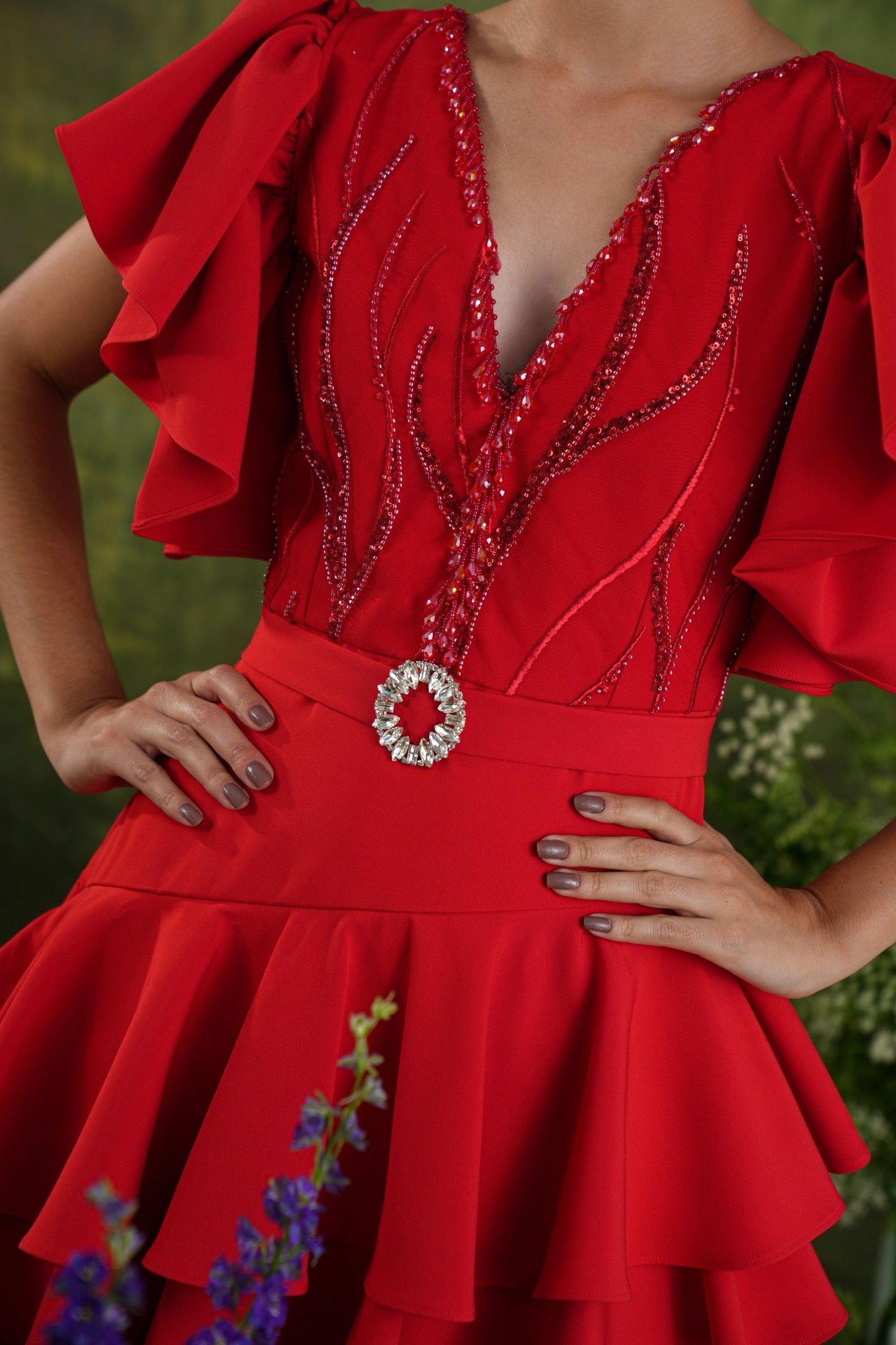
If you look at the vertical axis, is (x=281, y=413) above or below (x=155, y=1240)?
above

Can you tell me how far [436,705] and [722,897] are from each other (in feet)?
0.80

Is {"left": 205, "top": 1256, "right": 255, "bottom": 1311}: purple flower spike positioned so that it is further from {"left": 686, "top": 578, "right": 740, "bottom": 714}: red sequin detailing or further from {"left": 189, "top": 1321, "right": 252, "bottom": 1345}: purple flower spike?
{"left": 686, "top": 578, "right": 740, "bottom": 714}: red sequin detailing

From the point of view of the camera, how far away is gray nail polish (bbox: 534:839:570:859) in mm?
712

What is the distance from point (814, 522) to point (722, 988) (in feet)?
1.03

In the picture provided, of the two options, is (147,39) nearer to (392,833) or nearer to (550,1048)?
(392,833)

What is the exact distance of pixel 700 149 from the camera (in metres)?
0.77

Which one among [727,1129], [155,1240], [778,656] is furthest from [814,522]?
[155,1240]

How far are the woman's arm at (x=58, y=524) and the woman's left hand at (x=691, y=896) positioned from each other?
327 millimetres

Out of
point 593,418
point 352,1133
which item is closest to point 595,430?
point 593,418

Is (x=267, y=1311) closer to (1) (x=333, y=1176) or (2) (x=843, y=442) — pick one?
(1) (x=333, y=1176)

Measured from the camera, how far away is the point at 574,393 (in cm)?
74

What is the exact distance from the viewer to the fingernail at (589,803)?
28.7 inches

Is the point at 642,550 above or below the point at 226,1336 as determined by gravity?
above

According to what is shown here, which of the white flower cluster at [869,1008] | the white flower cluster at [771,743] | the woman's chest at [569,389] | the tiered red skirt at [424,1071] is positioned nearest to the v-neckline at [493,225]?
the woman's chest at [569,389]
